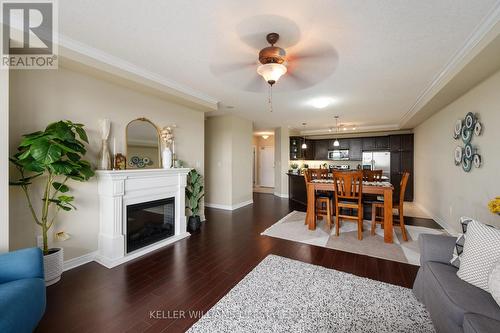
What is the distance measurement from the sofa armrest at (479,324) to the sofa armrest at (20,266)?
8.92 ft

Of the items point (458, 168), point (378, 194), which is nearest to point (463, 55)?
point (458, 168)

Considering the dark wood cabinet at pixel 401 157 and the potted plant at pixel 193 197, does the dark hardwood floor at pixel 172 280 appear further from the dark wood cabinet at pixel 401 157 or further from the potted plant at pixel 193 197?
the dark wood cabinet at pixel 401 157

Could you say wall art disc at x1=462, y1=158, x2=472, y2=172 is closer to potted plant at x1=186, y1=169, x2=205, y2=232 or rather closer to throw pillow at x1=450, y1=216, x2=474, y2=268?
throw pillow at x1=450, y1=216, x2=474, y2=268

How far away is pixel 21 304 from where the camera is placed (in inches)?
49.2

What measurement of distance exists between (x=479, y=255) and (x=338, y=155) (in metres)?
6.70

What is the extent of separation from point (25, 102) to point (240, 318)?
9.76ft

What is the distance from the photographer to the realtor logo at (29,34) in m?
1.70

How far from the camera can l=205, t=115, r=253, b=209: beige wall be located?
540 centimetres

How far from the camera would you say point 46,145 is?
6.13 ft

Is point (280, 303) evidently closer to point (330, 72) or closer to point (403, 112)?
point (330, 72)

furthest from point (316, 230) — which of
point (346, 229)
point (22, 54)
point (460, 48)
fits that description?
point (22, 54)

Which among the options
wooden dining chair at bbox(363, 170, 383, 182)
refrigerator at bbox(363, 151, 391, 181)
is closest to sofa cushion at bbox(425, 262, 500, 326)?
wooden dining chair at bbox(363, 170, 383, 182)

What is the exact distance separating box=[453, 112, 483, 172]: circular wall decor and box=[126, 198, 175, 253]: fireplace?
445cm

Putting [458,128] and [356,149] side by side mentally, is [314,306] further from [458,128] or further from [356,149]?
[356,149]
